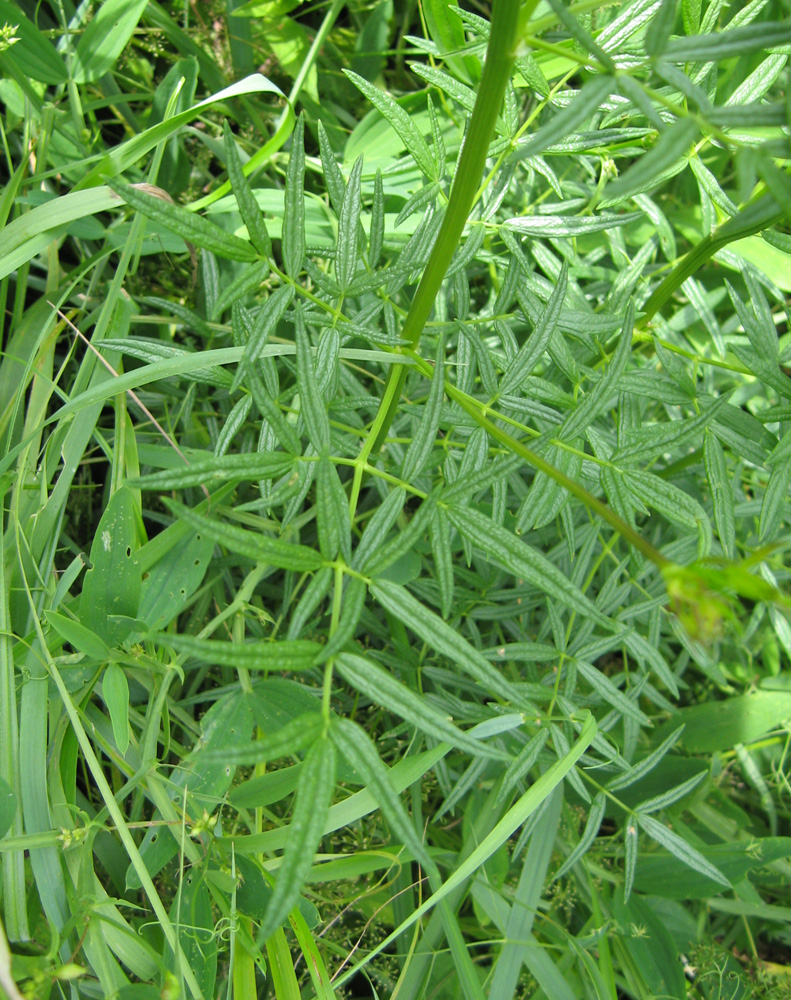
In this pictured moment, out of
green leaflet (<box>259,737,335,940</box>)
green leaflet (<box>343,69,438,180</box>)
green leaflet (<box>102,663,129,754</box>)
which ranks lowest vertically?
green leaflet (<box>102,663,129,754</box>)

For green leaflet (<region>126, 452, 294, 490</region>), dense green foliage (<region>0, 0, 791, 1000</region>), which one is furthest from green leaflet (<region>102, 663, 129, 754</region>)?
green leaflet (<region>126, 452, 294, 490</region>)

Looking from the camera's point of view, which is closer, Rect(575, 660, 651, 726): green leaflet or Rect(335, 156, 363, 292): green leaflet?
Rect(335, 156, 363, 292): green leaflet

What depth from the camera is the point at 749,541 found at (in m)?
1.52

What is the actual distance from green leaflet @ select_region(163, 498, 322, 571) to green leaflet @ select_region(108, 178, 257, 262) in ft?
1.04

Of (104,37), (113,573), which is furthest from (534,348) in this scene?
(104,37)

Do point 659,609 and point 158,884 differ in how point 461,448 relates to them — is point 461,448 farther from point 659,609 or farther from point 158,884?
point 158,884

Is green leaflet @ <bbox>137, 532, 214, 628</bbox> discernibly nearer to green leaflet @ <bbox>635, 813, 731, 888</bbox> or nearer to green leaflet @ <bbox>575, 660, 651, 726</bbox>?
green leaflet @ <bbox>575, 660, 651, 726</bbox>

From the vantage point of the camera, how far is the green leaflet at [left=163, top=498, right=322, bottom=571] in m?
0.67

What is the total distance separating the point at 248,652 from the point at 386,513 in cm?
23

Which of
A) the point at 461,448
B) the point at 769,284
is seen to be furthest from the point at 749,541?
the point at 461,448

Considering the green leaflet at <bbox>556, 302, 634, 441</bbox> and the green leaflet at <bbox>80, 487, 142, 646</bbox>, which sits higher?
the green leaflet at <bbox>556, 302, 634, 441</bbox>

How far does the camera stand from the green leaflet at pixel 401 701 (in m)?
0.69

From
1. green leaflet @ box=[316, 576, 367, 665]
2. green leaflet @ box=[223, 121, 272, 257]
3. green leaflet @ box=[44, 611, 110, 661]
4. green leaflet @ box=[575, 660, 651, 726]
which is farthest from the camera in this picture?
green leaflet @ box=[575, 660, 651, 726]

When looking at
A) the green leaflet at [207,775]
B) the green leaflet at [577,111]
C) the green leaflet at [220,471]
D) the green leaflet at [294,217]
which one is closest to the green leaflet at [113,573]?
the green leaflet at [207,775]
